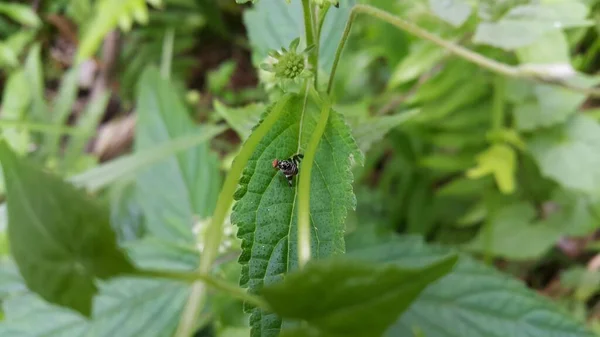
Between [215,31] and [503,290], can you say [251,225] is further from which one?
[215,31]

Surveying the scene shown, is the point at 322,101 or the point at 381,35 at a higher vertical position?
the point at 381,35

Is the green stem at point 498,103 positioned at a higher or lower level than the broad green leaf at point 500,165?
higher

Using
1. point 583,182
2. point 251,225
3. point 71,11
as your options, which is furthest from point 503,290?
point 71,11

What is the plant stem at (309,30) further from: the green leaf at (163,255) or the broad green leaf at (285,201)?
the green leaf at (163,255)

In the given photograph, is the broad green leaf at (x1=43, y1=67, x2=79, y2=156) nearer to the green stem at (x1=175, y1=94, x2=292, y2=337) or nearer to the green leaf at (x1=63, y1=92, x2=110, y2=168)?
the green leaf at (x1=63, y1=92, x2=110, y2=168)

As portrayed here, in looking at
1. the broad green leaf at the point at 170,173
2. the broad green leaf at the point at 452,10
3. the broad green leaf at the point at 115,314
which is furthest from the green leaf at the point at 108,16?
the broad green leaf at the point at 452,10

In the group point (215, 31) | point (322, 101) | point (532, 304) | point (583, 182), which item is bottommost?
point (532, 304)

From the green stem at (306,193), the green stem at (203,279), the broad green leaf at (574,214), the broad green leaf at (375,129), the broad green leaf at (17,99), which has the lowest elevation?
the broad green leaf at (574,214)
